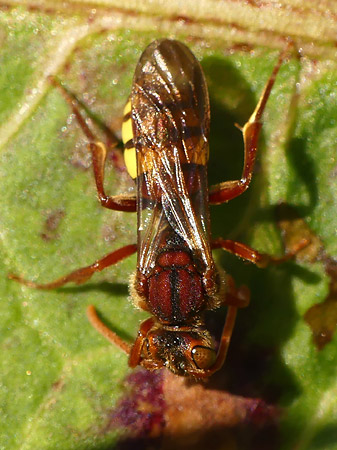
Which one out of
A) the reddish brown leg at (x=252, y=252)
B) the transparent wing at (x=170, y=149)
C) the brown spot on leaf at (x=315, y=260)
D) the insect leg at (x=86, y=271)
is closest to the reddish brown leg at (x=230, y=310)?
the reddish brown leg at (x=252, y=252)

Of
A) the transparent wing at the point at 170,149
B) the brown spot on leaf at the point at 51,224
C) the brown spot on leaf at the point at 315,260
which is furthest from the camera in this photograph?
the brown spot on leaf at the point at 51,224

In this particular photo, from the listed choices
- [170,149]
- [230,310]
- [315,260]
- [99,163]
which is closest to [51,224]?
[99,163]

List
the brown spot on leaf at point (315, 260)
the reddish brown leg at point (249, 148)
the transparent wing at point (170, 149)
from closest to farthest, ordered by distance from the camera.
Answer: the transparent wing at point (170, 149) < the reddish brown leg at point (249, 148) < the brown spot on leaf at point (315, 260)

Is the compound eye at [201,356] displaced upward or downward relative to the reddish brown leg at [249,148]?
downward

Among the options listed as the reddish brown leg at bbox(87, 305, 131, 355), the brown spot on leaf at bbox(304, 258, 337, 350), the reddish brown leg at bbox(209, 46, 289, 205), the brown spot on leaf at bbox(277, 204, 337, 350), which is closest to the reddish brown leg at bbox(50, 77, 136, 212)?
the reddish brown leg at bbox(209, 46, 289, 205)

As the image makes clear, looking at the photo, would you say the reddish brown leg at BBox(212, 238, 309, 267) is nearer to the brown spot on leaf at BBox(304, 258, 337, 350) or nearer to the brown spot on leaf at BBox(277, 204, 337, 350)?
the brown spot on leaf at BBox(277, 204, 337, 350)

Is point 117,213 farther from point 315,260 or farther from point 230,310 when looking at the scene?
point 315,260

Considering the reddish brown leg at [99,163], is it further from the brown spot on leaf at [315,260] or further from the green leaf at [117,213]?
the brown spot on leaf at [315,260]

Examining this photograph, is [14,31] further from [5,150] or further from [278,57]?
[278,57]
